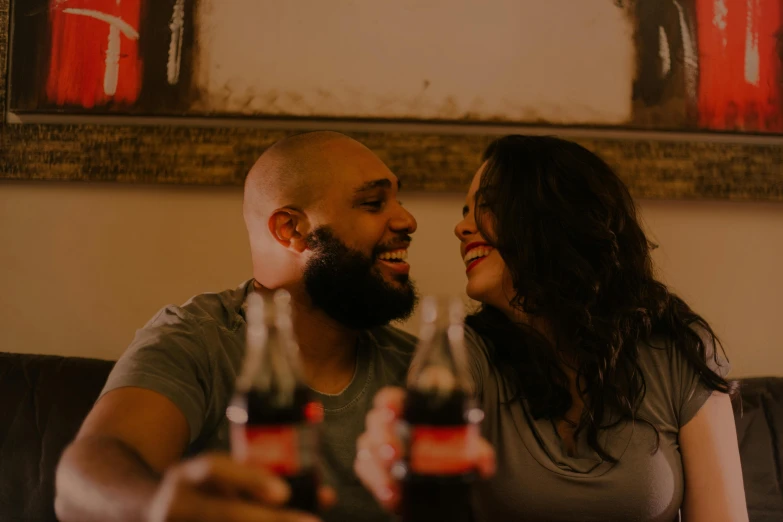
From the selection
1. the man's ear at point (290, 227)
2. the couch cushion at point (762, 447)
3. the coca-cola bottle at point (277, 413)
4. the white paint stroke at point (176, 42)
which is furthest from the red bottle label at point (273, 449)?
the white paint stroke at point (176, 42)

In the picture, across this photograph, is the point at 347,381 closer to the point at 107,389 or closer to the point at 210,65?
the point at 107,389

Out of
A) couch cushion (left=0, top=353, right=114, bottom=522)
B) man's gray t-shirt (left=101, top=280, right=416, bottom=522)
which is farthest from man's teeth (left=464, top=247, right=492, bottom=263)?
couch cushion (left=0, top=353, right=114, bottom=522)

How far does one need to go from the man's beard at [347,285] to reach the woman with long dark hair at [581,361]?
0.72 ft

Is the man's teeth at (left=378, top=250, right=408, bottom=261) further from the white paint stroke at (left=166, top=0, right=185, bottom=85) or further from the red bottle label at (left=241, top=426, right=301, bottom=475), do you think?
the white paint stroke at (left=166, top=0, right=185, bottom=85)

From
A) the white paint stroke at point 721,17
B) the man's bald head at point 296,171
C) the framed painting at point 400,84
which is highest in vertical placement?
the white paint stroke at point 721,17

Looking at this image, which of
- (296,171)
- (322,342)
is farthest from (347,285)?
(296,171)

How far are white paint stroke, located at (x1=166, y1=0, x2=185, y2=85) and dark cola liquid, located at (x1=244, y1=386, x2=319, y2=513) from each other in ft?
4.91

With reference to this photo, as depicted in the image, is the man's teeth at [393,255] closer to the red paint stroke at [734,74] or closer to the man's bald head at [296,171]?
the man's bald head at [296,171]

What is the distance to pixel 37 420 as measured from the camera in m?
1.70

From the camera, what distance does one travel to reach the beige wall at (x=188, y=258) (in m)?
2.06

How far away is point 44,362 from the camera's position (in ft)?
5.91

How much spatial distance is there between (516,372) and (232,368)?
646 mm

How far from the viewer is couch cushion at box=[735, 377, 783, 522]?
1666 mm

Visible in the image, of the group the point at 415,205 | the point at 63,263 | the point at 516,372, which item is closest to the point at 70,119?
the point at 63,263
